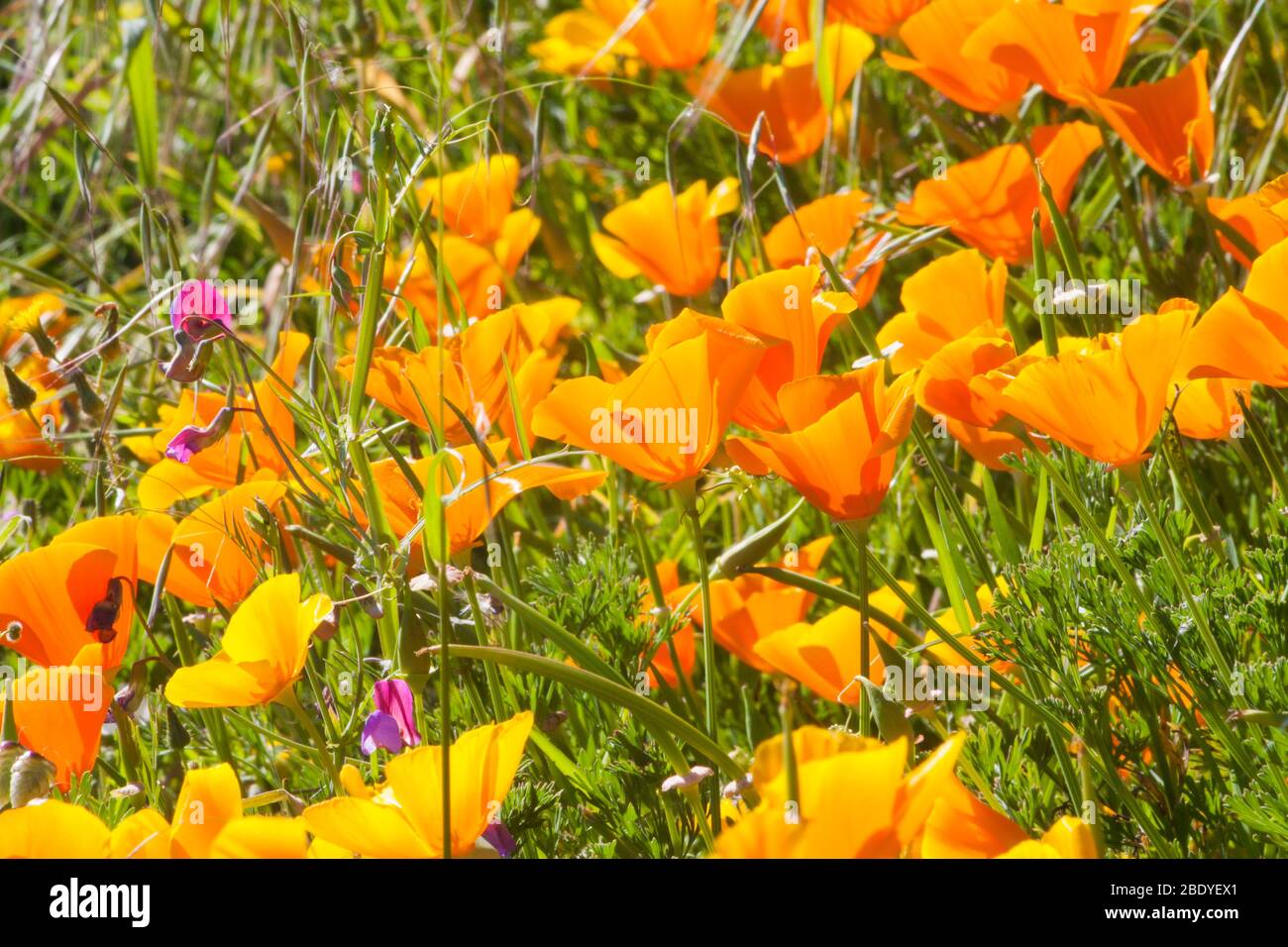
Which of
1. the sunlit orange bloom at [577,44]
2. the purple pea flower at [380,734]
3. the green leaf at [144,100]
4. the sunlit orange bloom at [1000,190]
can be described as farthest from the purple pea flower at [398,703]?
the sunlit orange bloom at [577,44]

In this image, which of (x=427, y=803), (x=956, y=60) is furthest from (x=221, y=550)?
(x=956, y=60)

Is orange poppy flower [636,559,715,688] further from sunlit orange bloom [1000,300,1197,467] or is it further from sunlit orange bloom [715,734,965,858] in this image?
sunlit orange bloom [715,734,965,858]

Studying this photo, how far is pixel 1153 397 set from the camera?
73 centimetres

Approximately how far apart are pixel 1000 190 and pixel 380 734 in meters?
0.64

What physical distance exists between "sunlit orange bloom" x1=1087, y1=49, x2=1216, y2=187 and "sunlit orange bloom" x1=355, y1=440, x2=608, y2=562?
0.48 m

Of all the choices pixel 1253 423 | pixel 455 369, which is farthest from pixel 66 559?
pixel 1253 423

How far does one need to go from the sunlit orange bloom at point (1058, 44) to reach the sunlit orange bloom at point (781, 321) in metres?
0.34

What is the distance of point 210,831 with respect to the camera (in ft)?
2.19

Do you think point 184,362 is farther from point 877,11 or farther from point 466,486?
point 877,11

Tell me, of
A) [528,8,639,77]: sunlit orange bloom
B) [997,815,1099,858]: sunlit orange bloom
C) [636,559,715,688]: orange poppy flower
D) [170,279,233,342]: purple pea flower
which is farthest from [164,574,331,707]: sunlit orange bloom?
[528,8,639,77]: sunlit orange bloom

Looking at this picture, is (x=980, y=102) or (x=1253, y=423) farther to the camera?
(x=980, y=102)

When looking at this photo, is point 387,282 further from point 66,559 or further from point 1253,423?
point 1253,423
